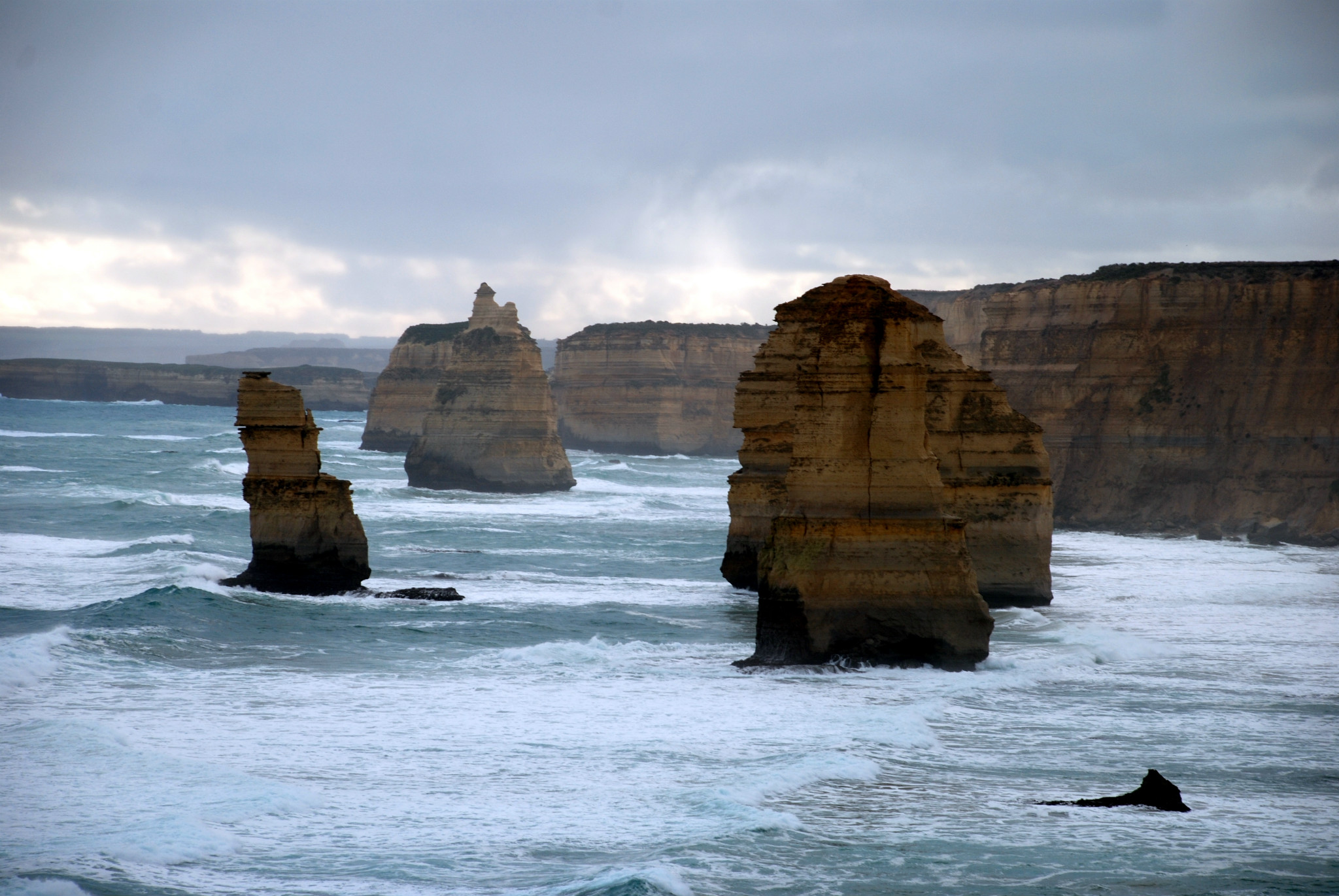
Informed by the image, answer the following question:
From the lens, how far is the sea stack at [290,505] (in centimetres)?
2378

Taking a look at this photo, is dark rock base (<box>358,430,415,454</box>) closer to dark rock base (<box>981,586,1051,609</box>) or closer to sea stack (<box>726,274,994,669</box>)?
dark rock base (<box>981,586,1051,609</box>)

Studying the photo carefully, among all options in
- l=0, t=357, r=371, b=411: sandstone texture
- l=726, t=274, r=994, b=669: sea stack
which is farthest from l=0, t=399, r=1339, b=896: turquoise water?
l=0, t=357, r=371, b=411: sandstone texture

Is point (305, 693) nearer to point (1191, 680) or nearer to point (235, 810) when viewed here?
point (235, 810)

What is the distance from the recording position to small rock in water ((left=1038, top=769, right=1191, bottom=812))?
11.6m

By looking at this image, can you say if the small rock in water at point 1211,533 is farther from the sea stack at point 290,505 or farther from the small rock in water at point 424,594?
the sea stack at point 290,505

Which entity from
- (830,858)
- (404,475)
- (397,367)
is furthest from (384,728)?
(397,367)

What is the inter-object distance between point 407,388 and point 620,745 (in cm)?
7392

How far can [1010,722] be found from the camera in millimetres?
15055

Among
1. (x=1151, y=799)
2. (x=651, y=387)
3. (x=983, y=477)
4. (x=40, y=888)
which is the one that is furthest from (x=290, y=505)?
(x=651, y=387)

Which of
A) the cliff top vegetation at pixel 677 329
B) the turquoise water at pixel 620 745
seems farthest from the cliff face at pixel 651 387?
the turquoise water at pixel 620 745

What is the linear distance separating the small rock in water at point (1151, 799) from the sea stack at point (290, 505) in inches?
606

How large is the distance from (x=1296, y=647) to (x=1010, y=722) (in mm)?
7990

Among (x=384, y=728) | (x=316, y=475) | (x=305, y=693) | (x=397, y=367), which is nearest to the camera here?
(x=384, y=728)

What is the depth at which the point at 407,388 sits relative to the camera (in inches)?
3369
